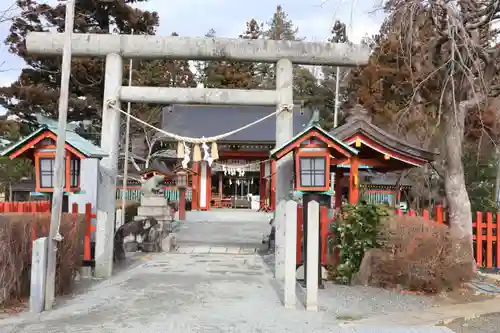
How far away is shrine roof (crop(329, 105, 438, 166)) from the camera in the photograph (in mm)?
9969

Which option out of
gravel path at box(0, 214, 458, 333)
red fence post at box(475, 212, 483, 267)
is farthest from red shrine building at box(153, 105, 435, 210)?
gravel path at box(0, 214, 458, 333)

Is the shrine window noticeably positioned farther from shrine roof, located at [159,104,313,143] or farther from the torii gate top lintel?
shrine roof, located at [159,104,313,143]

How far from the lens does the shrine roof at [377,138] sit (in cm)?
997

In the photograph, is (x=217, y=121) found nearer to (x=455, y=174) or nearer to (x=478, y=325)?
(x=455, y=174)

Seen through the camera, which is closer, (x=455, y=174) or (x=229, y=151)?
(x=455, y=174)

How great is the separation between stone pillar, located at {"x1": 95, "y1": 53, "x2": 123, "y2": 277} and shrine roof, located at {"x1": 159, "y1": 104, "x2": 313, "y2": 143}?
57.3ft

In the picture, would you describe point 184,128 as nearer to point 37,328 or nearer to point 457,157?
point 457,157

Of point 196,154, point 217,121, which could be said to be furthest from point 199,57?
point 217,121

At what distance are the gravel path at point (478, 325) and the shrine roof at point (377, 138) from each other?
4.81m

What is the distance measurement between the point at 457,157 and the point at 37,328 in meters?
8.35

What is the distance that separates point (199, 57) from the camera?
8805 mm

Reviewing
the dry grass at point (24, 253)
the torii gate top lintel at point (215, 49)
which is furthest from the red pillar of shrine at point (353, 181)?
the dry grass at point (24, 253)

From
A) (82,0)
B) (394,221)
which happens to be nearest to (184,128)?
(82,0)

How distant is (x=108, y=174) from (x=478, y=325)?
671 centimetres
